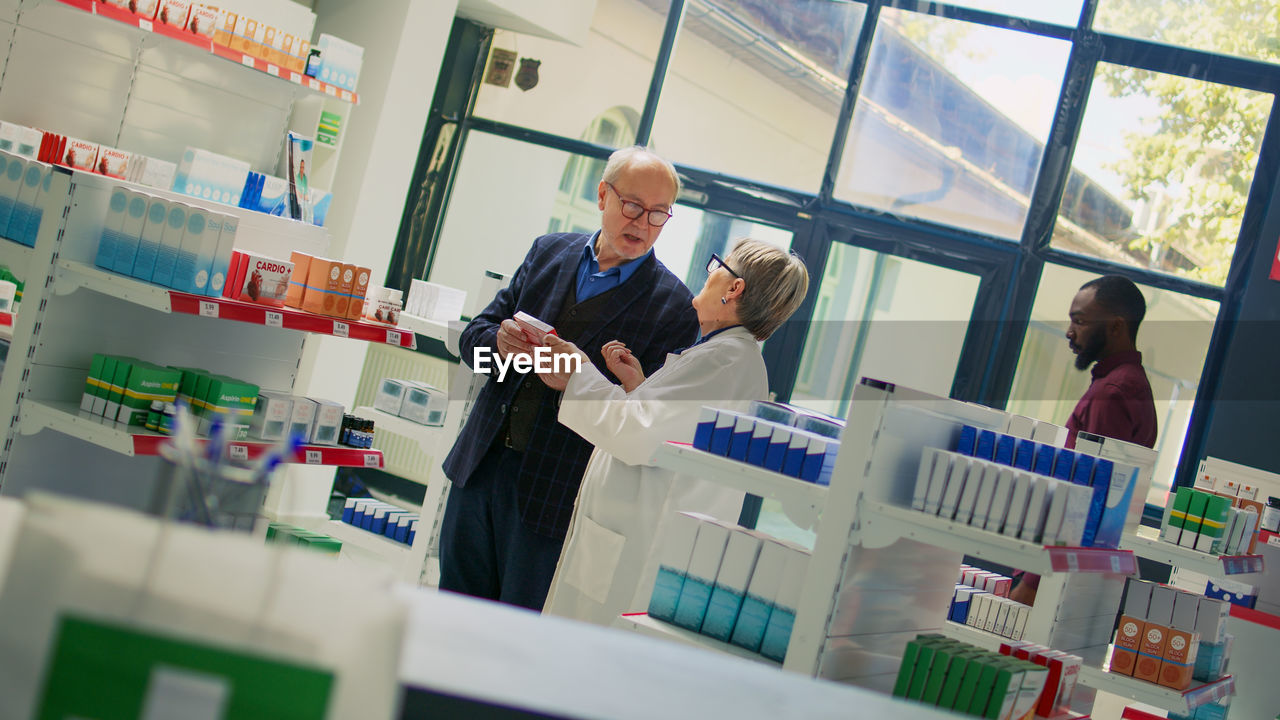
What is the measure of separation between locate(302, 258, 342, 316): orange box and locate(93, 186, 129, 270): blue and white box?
65 cm

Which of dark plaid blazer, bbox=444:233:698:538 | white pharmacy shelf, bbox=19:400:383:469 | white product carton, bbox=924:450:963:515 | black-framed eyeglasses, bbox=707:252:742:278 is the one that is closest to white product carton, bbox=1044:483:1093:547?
white product carton, bbox=924:450:963:515

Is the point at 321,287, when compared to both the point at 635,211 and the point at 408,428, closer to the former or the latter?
the point at 408,428

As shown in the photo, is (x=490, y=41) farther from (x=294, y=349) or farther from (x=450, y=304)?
(x=294, y=349)

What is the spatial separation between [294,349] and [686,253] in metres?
2.93

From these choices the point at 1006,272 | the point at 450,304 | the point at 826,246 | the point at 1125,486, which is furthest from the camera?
the point at 826,246

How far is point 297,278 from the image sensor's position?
12.4 ft

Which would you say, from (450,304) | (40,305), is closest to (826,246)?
(450,304)

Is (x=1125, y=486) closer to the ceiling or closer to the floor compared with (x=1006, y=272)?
closer to the floor

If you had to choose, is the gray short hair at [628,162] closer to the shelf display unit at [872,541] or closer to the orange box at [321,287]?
the shelf display unit at [872,541]

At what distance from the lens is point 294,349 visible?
4414 mm

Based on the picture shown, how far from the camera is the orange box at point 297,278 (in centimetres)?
378

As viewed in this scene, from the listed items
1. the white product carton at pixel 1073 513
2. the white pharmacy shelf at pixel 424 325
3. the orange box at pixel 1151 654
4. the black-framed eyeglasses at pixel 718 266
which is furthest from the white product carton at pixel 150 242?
the orange box at pixel 1151 654

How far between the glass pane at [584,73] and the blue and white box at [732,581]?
463cm

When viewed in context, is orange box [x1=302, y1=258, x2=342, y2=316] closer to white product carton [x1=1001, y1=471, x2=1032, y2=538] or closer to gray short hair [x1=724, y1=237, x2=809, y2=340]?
gray short hair [x1=724, y1=237, x2=809, y2=340]
